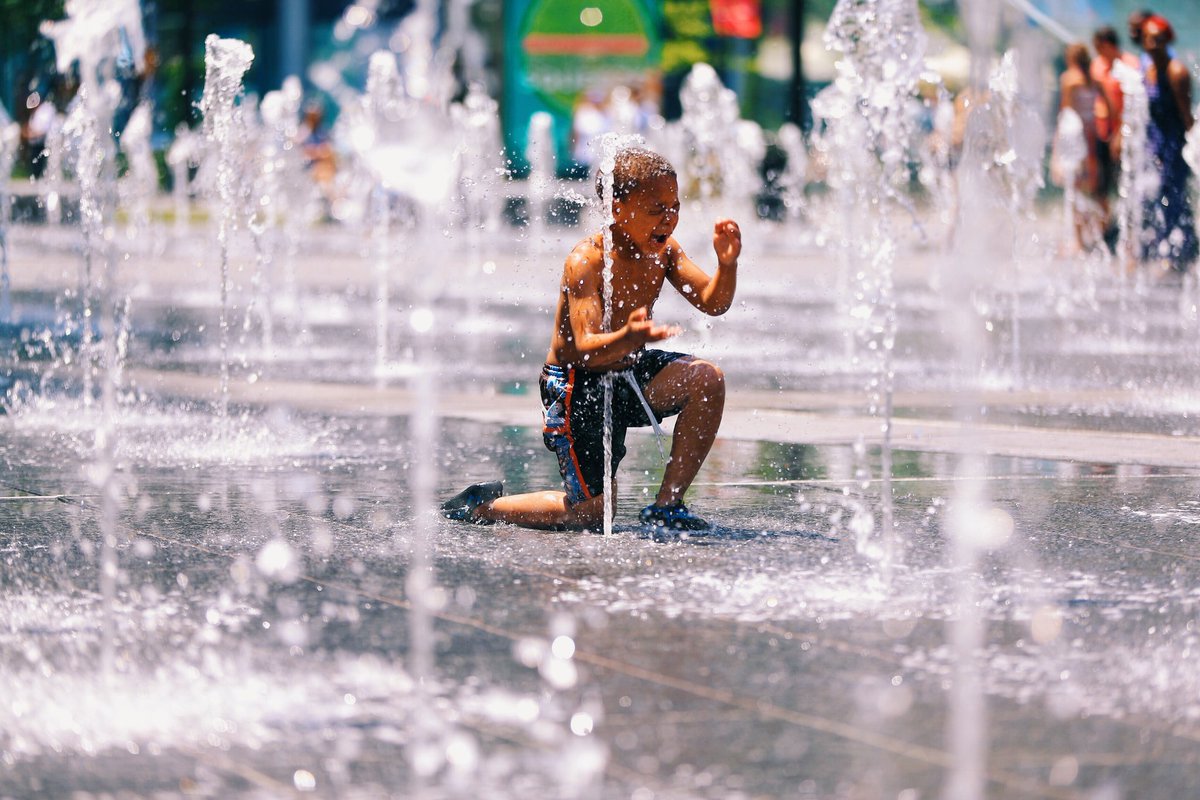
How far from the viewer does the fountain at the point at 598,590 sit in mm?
3615

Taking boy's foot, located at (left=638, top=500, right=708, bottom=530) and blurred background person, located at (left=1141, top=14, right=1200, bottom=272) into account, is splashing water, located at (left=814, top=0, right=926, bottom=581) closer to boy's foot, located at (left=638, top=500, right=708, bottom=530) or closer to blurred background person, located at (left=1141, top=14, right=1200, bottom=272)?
boy's foot, located at (left=638, top=500, right=708, bottom=530)

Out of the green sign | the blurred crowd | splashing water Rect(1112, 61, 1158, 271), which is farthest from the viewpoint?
the green sign

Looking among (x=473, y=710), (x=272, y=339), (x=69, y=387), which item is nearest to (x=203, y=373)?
(x=69, y=387)

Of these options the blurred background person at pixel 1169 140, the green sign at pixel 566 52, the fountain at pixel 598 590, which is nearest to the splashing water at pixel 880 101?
the fountain at pixel 598 590

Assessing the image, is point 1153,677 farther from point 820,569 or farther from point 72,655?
point 72,655

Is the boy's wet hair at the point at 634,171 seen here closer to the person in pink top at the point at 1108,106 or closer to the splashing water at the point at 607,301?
the splashing water at the point at 607,301

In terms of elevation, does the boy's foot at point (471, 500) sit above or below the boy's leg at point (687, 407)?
below

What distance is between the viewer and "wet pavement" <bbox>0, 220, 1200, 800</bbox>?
358 cm

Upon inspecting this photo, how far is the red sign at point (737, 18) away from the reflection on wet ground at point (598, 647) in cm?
2450

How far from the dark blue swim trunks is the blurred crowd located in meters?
10.6

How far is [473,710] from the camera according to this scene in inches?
153

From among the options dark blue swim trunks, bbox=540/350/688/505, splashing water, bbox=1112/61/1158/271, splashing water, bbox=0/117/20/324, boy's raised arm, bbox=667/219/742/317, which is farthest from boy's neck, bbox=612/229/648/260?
splashing water, bbox=1112/61/1158/271

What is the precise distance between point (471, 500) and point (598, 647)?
1605 mm

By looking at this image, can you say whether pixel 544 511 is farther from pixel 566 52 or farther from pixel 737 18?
pixel 566 52
